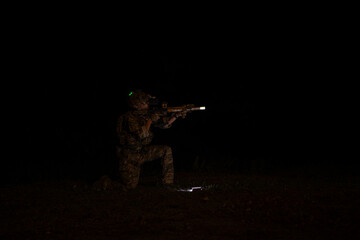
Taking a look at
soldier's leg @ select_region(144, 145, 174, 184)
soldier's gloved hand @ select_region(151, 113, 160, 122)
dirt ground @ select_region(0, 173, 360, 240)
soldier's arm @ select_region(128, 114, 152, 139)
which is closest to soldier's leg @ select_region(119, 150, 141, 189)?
dirt ground @ select_region(0, 173, 360, 240)

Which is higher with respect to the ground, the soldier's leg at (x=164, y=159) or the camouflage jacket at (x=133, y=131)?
the camouflage jacket at (x=133, y=131)

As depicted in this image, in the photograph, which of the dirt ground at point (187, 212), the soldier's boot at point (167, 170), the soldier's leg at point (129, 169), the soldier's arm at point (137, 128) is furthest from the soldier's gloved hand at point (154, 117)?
the dirt ground at point (187, 212)

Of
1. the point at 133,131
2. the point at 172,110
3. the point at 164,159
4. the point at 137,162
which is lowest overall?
the point at 137,162

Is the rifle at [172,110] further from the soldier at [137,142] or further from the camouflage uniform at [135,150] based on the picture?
the camouflage uniform at [135,150]

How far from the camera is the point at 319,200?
8109 millimetres

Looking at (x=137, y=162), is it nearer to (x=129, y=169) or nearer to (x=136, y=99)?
(x=129, y=169)

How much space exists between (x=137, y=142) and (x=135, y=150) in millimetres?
188

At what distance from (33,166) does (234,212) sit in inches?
359

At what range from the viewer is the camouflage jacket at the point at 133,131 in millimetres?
10219

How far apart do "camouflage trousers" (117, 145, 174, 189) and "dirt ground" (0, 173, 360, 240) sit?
0.98 feet

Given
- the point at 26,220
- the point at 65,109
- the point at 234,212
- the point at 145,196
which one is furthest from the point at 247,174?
the point at 65,109

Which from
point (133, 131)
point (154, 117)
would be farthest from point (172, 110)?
point (133, 131)

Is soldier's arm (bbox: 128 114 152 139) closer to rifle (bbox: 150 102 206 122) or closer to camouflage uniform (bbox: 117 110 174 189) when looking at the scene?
camouflage uniform (bbox: 117 110 174 189)

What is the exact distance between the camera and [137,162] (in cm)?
1034
